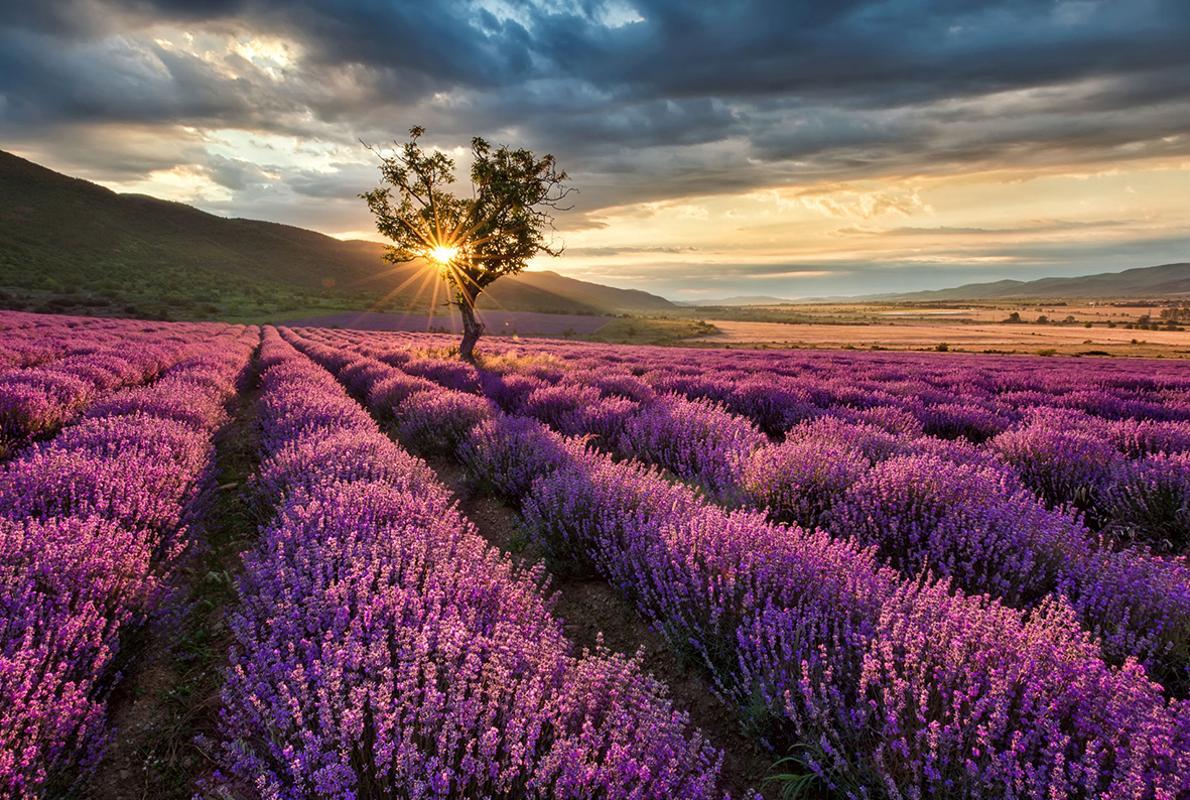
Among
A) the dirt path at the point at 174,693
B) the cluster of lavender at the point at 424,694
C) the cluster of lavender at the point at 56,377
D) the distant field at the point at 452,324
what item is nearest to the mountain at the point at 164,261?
the distant field at the point at 452,324

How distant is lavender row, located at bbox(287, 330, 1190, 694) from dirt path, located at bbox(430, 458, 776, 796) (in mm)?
1002

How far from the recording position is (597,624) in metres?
3.23

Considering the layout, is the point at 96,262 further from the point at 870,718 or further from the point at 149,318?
the point at 870,718

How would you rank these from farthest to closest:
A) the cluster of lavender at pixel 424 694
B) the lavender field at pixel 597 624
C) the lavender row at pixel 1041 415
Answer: the lavender row at pixel 1041 415 → the lavender field at pixel 597 624 → the cluster of lavender at pixel 424 694

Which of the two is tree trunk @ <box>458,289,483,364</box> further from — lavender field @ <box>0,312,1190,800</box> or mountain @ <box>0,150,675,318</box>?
mountain @ <box>0,150,675,318</box>

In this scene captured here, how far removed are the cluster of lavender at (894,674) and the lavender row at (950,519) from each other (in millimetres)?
139

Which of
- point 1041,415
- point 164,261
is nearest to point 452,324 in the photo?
point 1041,415

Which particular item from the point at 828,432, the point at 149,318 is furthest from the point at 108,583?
the point at 149,318

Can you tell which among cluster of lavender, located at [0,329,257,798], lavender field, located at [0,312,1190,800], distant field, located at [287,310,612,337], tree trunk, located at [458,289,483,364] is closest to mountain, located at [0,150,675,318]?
distant field, located at [287,310,612,337]

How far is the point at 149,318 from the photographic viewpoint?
39.2 metres

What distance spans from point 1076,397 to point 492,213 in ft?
44.6

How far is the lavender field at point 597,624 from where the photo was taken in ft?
5.12

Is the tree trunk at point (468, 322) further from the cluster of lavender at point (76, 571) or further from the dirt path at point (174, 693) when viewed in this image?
the dirt path at point (174, 693)

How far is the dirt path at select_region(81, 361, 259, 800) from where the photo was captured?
6.99 feet
